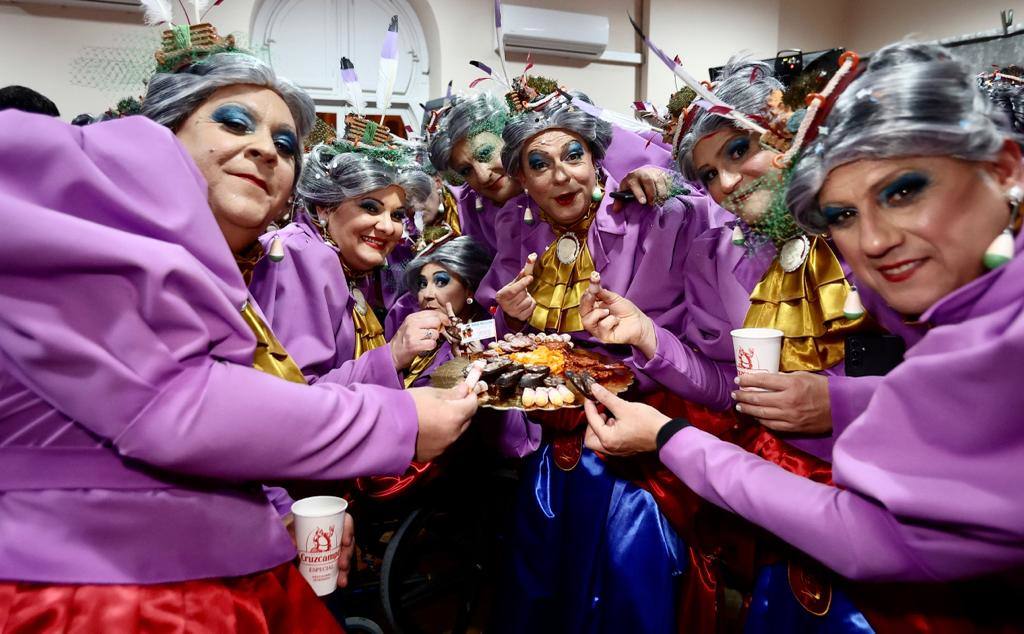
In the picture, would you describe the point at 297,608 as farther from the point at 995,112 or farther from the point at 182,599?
the point at 995,112

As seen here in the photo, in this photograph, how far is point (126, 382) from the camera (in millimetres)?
967

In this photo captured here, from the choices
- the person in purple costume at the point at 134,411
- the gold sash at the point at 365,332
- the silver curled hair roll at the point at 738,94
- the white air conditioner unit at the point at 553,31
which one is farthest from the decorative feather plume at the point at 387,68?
the white air conditioner unit at the point at 553,31

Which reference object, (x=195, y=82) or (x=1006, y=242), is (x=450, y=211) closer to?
(x=195, y=82)

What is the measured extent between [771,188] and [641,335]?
0.68m

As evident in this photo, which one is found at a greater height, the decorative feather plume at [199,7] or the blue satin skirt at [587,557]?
the decorative feather plume at [199,7]

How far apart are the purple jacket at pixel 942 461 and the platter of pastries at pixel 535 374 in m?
0.81

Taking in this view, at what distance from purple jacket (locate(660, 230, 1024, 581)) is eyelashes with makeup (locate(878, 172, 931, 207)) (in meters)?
0.18

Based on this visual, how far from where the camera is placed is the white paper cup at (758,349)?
1.61m

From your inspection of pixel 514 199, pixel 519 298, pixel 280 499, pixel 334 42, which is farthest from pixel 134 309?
pixel 334 42

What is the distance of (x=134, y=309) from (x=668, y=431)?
1.22 metres

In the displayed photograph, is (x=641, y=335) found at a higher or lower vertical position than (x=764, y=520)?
higher

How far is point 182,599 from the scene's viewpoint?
108 centimetres

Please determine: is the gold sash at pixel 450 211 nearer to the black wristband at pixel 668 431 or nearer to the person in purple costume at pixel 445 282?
the person in purple costume at pixel 445 282

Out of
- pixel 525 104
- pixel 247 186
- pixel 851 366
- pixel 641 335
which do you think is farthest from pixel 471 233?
pixel 851 366
